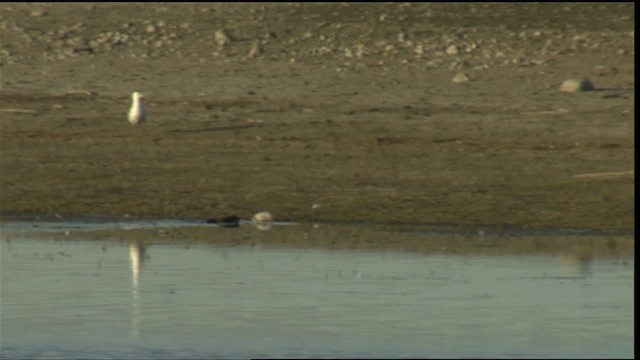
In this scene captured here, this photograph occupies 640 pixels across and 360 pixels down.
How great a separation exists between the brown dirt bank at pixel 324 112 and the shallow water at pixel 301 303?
6.97 feet

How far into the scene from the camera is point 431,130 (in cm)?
1825

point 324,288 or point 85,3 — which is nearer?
point 324,288

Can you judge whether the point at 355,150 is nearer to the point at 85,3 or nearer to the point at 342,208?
the point at 342,208

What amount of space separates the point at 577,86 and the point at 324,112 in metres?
2.64

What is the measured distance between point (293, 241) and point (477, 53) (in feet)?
32.0

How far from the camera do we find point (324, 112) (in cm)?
1930

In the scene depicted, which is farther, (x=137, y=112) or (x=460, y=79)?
(x=460, y=79)

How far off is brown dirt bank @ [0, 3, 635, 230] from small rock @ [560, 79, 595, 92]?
0.45ft

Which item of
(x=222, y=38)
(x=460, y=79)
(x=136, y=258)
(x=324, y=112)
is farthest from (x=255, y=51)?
(x=136, y=258)

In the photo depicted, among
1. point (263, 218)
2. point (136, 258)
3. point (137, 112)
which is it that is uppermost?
point (137, 112)

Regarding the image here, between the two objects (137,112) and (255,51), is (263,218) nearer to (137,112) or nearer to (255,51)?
(137,112)

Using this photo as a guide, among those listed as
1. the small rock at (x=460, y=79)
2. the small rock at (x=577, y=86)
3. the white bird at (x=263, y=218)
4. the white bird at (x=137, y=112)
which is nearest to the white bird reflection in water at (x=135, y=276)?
the white bird at (x=263, y=218)

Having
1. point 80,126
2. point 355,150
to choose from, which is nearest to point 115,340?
point 355,150

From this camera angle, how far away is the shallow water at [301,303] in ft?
29.4
